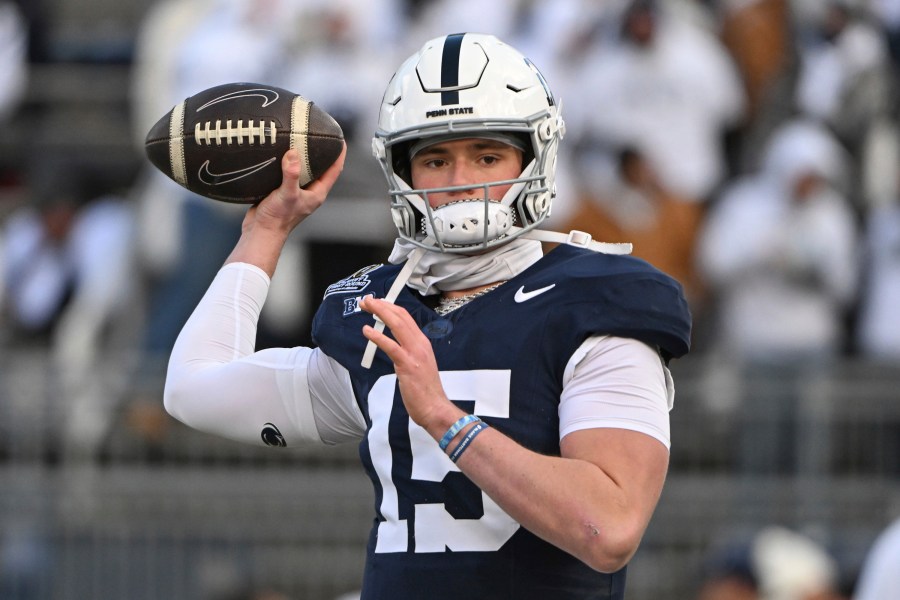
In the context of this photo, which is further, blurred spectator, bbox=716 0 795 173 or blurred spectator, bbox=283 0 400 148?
blurred spectator, bbox=716 0 795 173

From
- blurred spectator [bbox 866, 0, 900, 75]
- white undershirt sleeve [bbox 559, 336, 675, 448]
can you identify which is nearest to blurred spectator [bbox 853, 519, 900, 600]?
white undershirt sleeve [bbox 559, 336, 675, 448]

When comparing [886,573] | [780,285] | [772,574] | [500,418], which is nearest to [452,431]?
[500,418]

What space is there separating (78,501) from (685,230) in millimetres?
3288

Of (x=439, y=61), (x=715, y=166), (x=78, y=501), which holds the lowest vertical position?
(x=78, y=501)

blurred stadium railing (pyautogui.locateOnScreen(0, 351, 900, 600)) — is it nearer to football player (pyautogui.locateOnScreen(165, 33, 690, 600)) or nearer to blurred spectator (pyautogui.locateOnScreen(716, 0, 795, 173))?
blurred spectator (pyautogui.locateOnScreen(716, 0, 795, 173))

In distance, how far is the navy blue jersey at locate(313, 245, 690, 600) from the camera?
3.14 metres

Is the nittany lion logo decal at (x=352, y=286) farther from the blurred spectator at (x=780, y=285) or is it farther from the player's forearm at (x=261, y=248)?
the blurred spectator at (x=780, y=285)

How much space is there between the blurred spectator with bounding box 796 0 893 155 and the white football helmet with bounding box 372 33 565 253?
6.21 m

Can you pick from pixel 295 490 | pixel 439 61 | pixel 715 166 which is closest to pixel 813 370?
pixel 715 166

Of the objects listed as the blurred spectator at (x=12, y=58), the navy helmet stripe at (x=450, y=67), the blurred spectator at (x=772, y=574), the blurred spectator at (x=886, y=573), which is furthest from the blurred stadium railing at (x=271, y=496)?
the navy helmet stripe at (x=450, y=67)

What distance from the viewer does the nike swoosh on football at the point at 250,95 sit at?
143 inches

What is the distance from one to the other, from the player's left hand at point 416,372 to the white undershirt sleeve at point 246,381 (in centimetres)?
50

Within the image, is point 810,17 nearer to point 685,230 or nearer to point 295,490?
point 685,230

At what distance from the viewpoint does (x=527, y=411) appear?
10.4 feet
